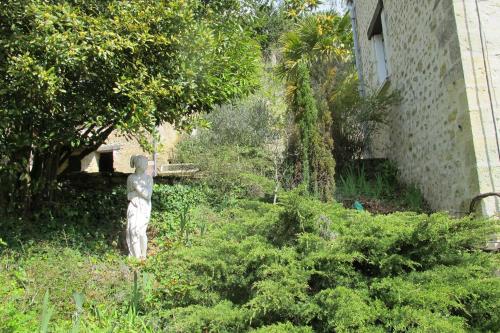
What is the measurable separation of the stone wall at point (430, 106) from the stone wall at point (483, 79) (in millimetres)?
82

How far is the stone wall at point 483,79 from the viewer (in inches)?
200

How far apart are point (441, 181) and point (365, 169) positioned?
10.4ft

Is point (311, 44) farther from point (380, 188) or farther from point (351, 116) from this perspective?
point (380, 188)

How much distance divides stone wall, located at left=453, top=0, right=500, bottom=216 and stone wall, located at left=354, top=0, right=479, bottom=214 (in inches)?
3.2

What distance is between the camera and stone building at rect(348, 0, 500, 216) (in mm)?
5199

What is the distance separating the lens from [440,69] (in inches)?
242

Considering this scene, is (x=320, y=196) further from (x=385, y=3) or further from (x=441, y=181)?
(x=385, y=3)

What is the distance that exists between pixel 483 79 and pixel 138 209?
4.89 metres

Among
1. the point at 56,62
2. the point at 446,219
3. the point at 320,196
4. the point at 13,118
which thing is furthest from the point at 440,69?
the point at 13,118

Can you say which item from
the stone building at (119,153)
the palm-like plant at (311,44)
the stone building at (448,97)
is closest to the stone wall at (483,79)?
the stone building at (448,97)

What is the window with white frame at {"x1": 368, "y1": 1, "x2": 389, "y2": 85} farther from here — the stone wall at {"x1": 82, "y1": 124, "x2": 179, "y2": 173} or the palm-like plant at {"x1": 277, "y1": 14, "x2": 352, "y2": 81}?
the stone wall at {"x1": 82, "y1": 124, "x2": 179, "y2": 173}

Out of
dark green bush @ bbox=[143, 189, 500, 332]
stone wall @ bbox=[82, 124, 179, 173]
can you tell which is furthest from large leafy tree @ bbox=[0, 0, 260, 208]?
stone wall @ bbox=[82, 124, 179, 173]

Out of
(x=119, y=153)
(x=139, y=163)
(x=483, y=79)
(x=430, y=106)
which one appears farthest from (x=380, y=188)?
(x=119, y=153)

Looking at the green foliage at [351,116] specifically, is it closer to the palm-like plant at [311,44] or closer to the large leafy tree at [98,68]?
the palm-like plant at [311,44]
